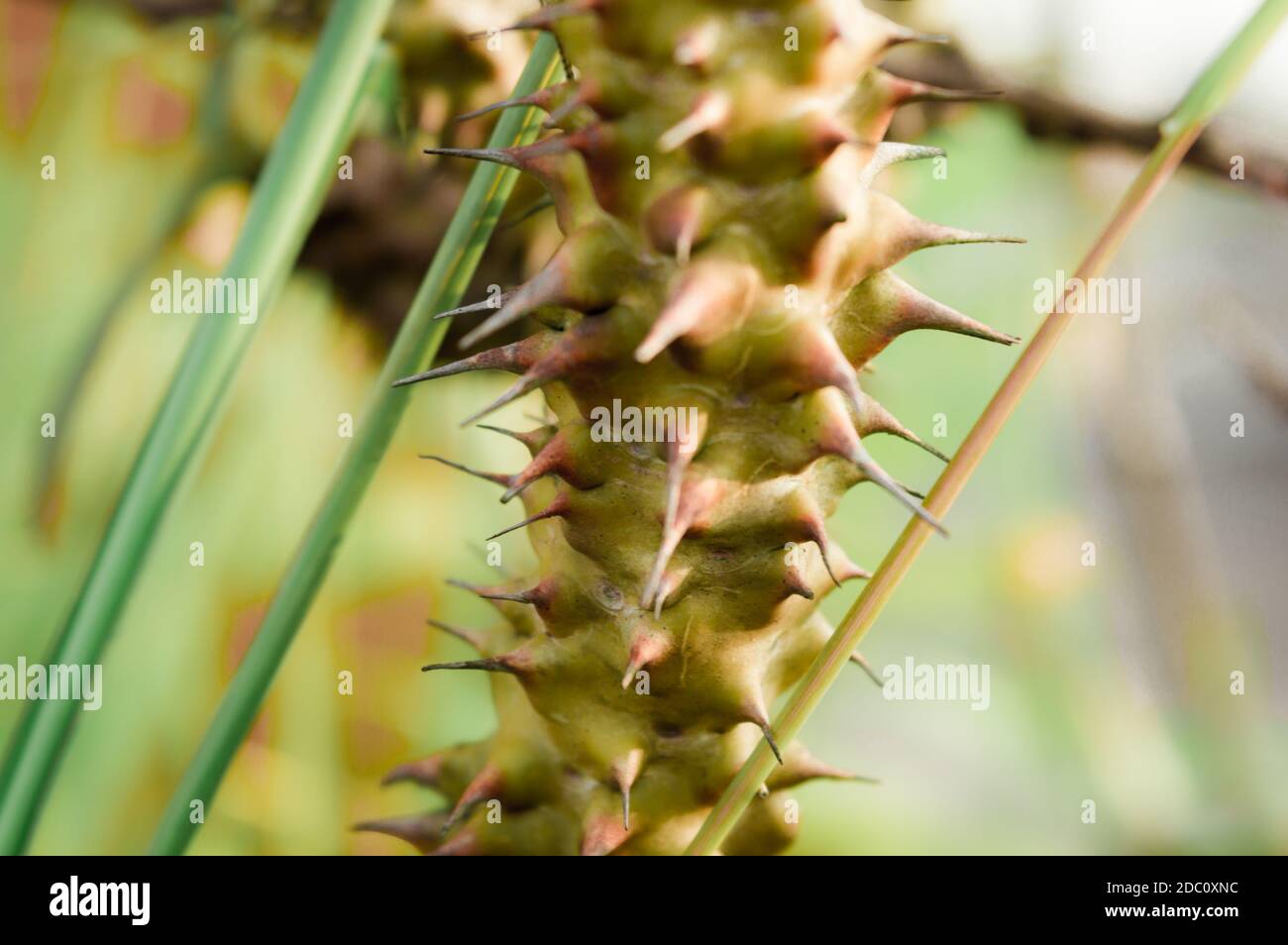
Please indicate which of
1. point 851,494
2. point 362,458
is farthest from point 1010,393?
point 851,494

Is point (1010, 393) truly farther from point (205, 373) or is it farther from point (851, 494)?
point (851, 494)

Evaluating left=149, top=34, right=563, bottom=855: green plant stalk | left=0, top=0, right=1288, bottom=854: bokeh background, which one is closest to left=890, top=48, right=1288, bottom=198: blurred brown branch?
left=0, top=0, right=1288, bottom=854: bokeh background

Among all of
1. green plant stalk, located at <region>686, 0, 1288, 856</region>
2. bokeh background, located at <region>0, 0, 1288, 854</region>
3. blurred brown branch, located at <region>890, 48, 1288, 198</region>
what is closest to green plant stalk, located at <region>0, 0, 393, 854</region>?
bokeh background, located at <region>0, 0, 1288, 854</region>

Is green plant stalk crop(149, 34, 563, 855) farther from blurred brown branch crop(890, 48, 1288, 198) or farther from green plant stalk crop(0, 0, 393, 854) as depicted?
blurred brown branch crop(890, 48, 1288, 198)

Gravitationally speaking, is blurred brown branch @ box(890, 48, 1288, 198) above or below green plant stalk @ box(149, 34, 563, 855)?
above

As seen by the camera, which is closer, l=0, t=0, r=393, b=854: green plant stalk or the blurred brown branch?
l=0, t=0, r=393, b=854: green plant stalk

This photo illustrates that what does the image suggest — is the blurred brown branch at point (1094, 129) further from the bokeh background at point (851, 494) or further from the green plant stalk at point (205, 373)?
the green plant stalk at point (205, 373)

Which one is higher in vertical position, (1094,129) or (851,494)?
(1094,129)
